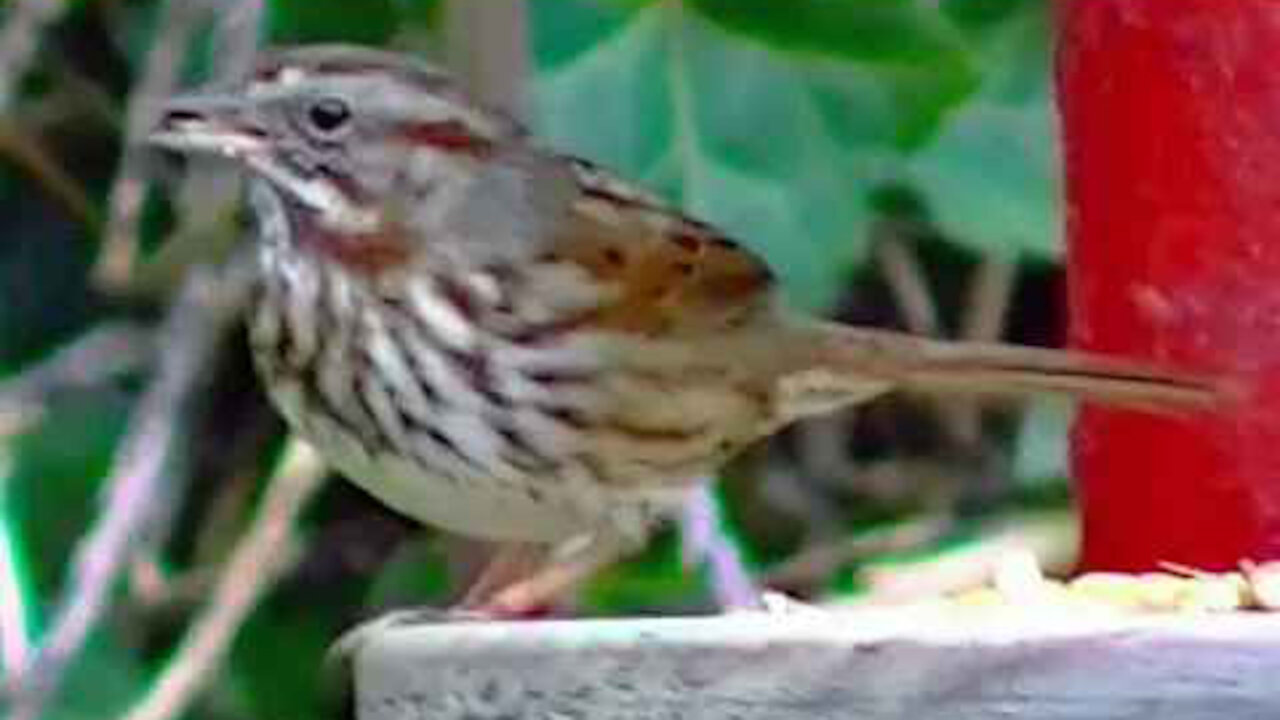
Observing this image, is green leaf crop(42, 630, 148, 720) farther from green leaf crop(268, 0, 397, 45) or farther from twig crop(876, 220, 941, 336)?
twig crop(876, 220, 941, 336)

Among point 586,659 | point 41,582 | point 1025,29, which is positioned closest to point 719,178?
point 1025,29

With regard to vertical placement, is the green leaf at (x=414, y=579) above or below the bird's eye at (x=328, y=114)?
below

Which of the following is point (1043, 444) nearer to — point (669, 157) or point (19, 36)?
point (669, 157)

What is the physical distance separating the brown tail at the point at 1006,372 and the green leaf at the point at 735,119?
281mm

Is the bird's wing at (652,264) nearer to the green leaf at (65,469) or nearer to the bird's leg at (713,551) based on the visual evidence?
the bird's leg at (713,551)

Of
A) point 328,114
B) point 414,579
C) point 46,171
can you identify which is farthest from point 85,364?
point 328,114

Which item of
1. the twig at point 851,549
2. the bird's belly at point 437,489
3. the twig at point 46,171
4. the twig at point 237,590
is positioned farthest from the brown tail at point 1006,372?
the twig at point 46,171

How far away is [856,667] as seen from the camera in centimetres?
217

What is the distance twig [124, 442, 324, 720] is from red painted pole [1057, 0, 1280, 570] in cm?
108

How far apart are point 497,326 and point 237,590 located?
465 millimetres

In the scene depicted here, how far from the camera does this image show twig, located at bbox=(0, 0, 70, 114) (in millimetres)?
3898

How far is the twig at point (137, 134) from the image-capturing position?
3.88 m

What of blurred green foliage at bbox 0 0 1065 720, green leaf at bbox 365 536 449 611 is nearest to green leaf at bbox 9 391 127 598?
blurred green foliage at bbox 0 0 1065 720

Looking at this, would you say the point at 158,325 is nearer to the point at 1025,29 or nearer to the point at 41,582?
the point at 41,582
